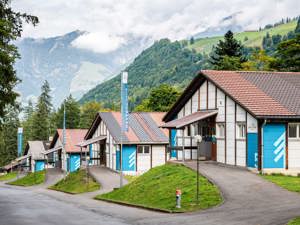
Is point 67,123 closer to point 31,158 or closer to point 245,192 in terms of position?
point 31,158

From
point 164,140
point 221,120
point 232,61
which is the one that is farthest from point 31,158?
point 221,120

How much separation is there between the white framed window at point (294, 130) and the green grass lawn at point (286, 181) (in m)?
2.60

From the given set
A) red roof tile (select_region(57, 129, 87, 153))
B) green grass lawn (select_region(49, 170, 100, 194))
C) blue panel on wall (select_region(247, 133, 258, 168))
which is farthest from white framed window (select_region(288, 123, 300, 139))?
red roof tile (select_region(57, 129, 87, 153))

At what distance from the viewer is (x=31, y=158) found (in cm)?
9419

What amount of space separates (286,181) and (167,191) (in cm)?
605

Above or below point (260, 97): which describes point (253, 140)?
below

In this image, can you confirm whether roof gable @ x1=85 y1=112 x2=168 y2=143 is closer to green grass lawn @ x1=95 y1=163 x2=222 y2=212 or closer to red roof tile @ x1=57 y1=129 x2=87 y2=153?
red roof tile @ x1=57 y1=129 x2=87 y2=153

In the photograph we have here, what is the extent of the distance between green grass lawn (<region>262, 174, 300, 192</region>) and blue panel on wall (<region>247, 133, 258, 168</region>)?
5.28 feet

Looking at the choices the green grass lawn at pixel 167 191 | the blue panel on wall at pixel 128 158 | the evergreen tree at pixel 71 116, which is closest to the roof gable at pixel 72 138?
the blue panel on wall at pixel 128 158

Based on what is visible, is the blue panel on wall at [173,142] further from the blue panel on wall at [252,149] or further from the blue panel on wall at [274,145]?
the blue panel on wall at [274,145]

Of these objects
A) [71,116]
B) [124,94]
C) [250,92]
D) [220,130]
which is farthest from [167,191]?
[71,116]

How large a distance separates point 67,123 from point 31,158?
104 feet

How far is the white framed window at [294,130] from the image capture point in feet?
97.3

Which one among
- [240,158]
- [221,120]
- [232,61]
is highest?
[232,61]
